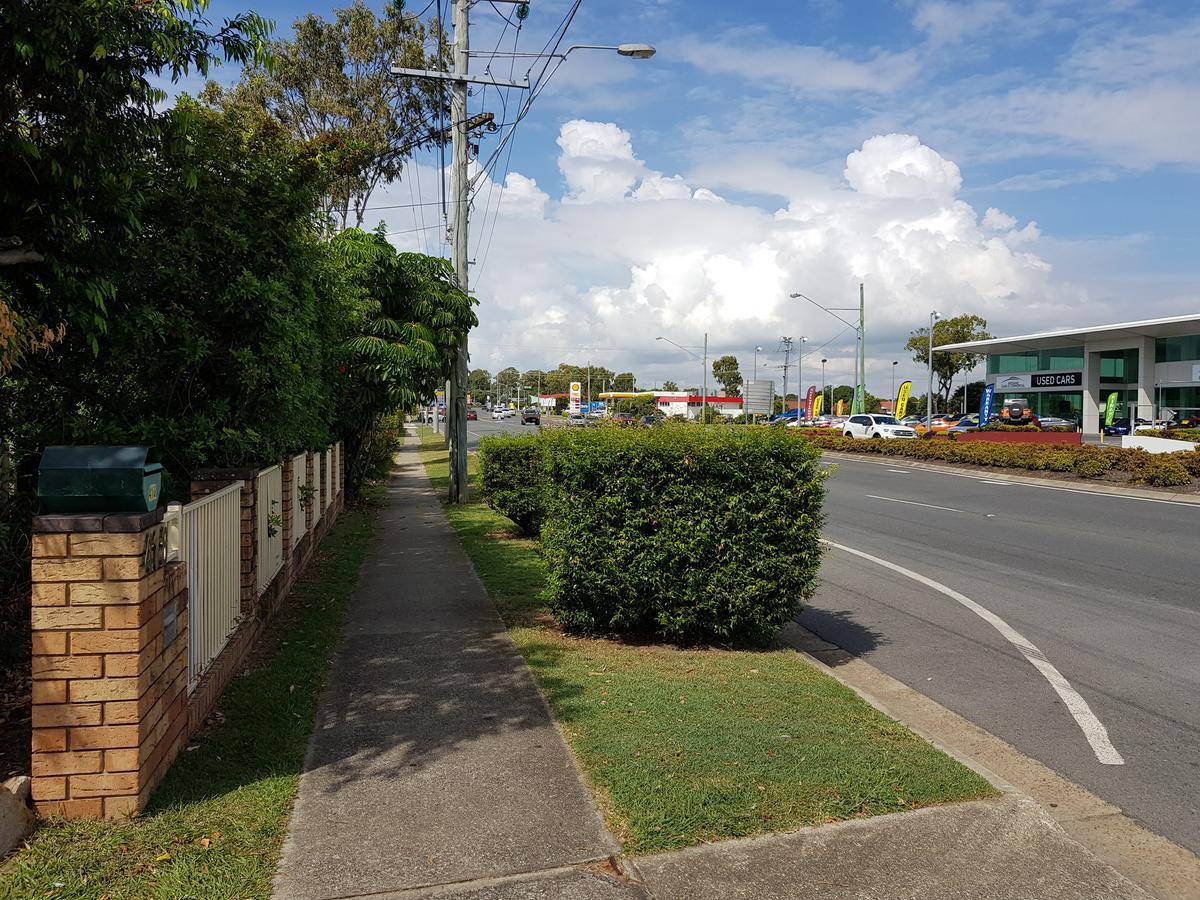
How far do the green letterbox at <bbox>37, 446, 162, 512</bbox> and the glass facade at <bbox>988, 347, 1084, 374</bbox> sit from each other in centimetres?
6937

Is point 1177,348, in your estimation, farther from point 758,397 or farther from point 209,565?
point 209,565

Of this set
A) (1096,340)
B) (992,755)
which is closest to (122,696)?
(992,755)

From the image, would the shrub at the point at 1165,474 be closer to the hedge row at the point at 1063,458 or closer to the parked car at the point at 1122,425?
the hedge row at the point at 1063,458

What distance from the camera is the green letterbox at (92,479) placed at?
12.1 ft

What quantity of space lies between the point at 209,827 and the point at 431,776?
3.30 feet

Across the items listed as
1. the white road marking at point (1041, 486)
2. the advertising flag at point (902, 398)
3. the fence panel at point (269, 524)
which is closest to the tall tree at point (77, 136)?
the fence panel at point (269, 524)

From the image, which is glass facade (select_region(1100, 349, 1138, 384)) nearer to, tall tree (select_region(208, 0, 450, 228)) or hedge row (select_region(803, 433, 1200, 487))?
hedge row (select_region(803, 433, 1200, 487))

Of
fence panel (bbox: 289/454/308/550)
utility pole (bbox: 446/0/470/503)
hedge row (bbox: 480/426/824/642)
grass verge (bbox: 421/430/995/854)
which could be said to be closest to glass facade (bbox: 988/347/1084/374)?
utility pole (bbox: 446/0/470/503)

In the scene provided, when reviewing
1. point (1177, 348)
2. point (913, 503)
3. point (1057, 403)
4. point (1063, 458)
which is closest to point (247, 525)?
point (913, 503)

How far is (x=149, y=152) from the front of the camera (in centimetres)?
611

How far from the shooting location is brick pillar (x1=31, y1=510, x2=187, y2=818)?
3721 mm

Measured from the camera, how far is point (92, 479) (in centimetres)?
373

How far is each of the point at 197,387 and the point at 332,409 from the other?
5.64m

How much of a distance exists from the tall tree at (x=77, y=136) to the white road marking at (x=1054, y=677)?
6.15 m
